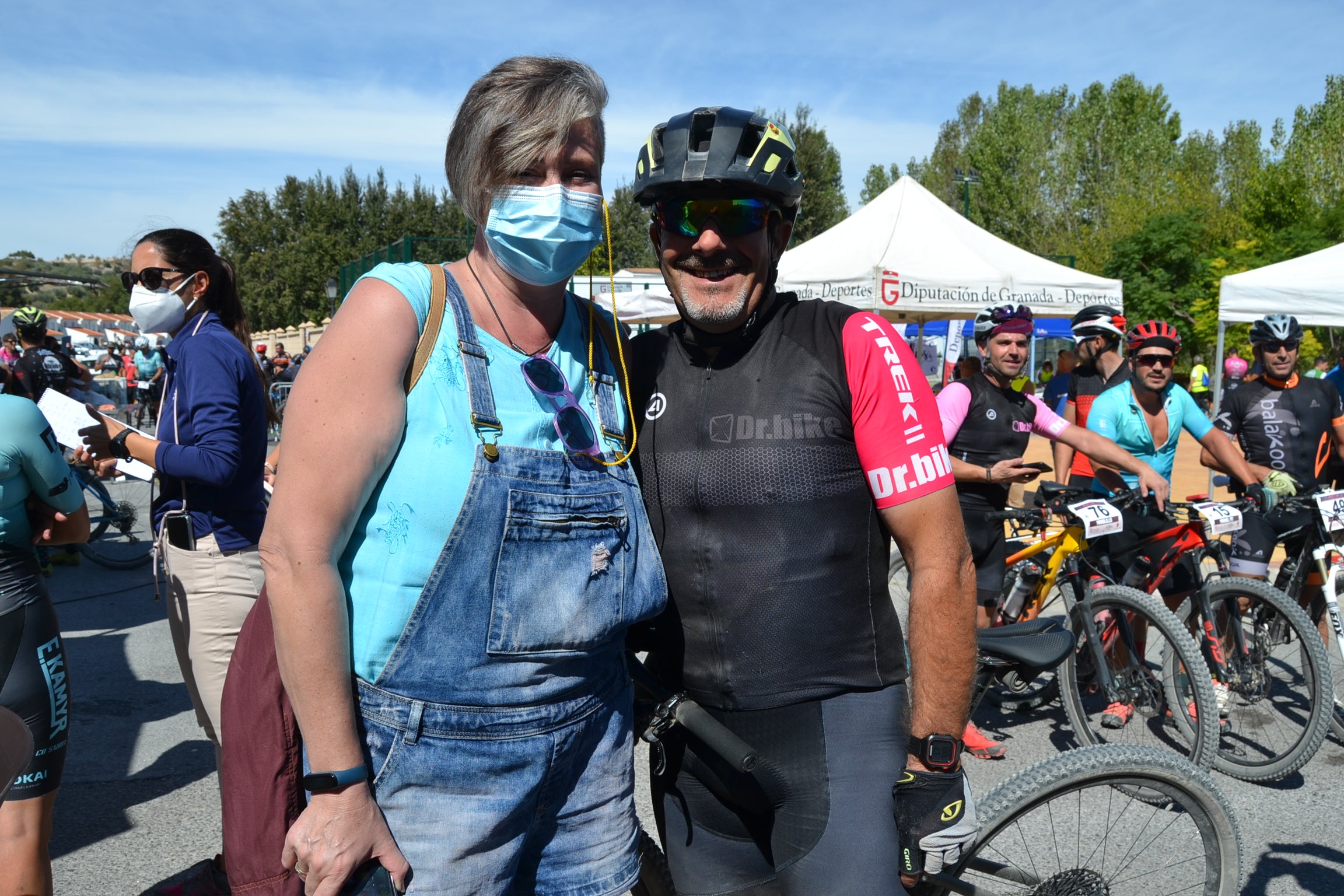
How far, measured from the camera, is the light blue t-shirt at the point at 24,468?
8.38 feet

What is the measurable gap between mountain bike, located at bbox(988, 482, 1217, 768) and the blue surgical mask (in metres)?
3.14

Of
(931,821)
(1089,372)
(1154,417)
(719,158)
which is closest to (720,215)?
(719,158)

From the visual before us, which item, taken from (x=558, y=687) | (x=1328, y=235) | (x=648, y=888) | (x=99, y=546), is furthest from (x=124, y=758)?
(x=1328, y=235)

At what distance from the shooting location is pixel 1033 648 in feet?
7.86

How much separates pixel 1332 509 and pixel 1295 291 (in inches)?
177

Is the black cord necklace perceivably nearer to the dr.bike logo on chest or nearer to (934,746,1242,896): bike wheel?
the dr.bike logo on chest

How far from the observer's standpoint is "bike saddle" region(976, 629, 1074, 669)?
237 centimetres

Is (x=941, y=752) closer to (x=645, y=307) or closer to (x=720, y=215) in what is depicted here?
(x=720, y=215)

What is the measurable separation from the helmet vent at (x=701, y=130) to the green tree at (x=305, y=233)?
127 feet

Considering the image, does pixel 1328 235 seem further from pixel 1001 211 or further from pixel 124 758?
pixel 124 758

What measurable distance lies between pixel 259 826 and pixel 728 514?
0.96 m

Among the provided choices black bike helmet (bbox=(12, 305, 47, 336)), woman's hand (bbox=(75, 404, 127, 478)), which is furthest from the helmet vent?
black bike helmet (bbox=(12, 305, 47, 336))

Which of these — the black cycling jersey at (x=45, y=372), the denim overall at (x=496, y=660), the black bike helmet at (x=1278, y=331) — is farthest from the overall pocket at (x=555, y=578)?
the black cycling jersey at (x=45, y=372)

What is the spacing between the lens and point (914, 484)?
1.70 metres
